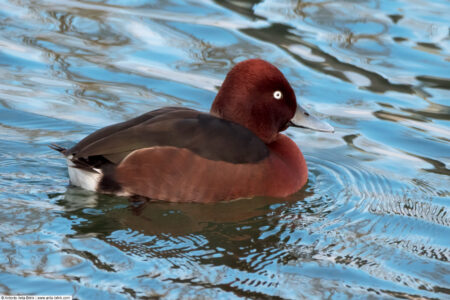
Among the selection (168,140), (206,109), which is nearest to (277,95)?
(168,140)

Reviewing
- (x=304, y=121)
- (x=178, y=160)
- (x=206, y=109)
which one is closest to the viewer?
(x=178, y=160)

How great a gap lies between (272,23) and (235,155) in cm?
444

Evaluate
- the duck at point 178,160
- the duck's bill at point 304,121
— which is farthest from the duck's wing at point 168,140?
the duck's bill at point 304,121

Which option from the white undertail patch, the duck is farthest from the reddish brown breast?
the white undertail patch

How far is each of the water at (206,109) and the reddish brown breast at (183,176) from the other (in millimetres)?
96

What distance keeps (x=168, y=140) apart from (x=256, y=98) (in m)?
0.79

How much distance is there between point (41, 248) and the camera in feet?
14.6

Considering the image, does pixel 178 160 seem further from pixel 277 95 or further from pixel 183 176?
pixel 277 95

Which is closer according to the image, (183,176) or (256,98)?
(183,176)

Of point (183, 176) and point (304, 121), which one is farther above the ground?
point (304, 121)

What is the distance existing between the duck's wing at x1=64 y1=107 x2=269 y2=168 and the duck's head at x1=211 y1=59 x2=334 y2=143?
284 millimetres

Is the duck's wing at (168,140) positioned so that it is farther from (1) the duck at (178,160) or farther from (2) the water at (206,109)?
(2) the water at (206,109)

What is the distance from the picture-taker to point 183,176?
5.23 metres

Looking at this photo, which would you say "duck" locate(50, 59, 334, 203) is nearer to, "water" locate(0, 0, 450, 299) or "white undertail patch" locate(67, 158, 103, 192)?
"white undertail patch" locate(67, 158, 103, 192)
